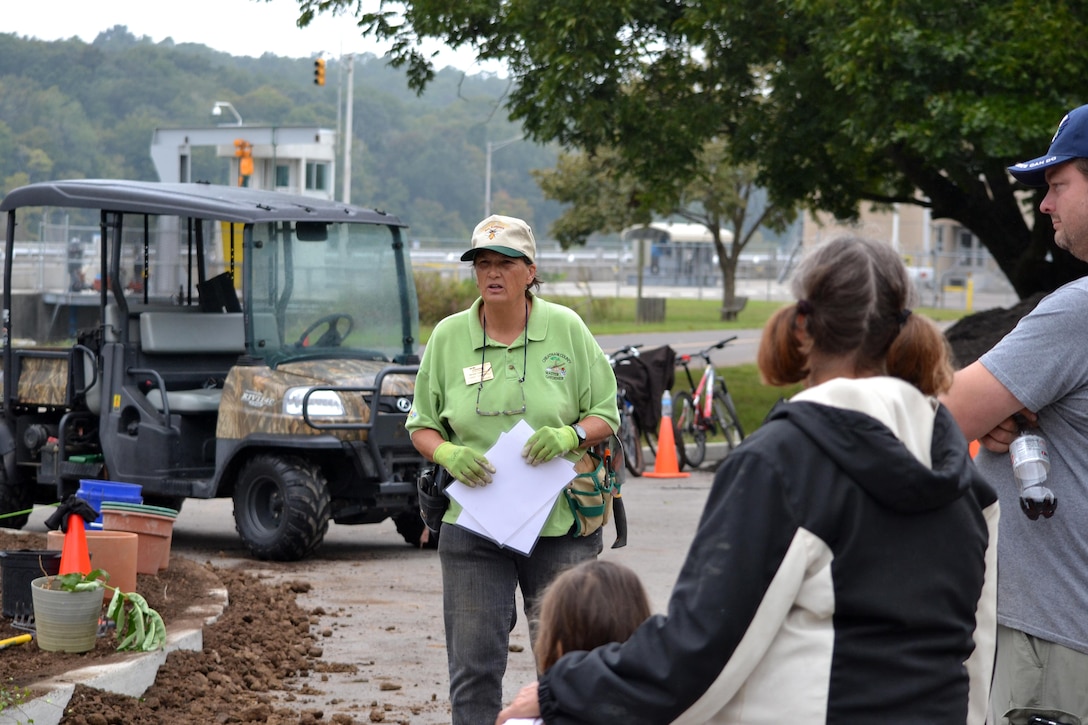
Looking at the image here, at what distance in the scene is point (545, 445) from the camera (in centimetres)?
422

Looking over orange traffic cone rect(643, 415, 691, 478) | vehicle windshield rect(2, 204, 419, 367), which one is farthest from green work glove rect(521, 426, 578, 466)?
orange traffic cone rect(643, 415, 691, 478)

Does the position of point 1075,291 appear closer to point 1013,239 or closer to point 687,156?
point 687,156

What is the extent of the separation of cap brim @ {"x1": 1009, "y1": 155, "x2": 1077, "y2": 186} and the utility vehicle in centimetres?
664

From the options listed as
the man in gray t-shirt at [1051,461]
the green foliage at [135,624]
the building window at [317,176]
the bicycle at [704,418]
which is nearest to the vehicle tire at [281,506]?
the green foliage at [135,624]

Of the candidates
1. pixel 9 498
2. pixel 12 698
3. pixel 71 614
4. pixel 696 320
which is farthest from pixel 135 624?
pixel 696 320

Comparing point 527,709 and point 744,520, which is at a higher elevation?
point 744,520

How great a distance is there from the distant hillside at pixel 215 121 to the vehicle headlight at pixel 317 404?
35.8 meters

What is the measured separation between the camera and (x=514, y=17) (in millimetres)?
16922

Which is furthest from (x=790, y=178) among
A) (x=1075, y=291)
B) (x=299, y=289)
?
(x=1075, y=291)

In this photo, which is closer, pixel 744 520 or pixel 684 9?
pixel 744 520

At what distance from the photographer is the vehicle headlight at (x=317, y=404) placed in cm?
962

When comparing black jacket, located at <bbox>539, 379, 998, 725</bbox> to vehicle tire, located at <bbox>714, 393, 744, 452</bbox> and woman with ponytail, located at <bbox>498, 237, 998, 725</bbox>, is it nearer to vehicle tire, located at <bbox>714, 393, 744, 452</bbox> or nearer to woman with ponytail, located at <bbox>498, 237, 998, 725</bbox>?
woman with ponytail, located at <bbox>498, 237, 998, 725</bbox>

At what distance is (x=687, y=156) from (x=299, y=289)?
9159 mm

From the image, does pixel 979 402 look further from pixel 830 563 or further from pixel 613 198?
pixel 613 198
